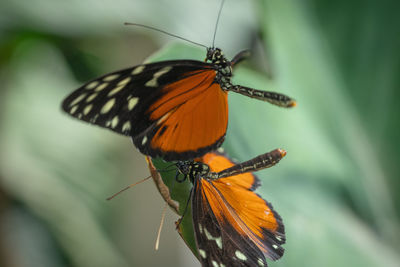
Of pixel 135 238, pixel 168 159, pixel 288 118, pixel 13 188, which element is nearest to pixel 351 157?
pixel 288 118

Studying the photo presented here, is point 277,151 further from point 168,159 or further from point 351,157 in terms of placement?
point 351,157

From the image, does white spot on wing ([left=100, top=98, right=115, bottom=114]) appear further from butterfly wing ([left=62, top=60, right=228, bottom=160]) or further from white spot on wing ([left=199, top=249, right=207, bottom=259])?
→ white spot on wing ([left=199, top=249, right=207, bottom=259])

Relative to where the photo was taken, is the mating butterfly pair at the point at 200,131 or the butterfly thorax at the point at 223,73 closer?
the mating butterfly pair at the point at 200,131

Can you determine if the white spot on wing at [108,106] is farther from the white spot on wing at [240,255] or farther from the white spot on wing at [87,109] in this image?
the white spot on wing at [240,255]

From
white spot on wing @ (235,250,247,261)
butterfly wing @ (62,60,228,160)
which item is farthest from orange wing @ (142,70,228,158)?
white spot on wing @ (235,250,247,261)

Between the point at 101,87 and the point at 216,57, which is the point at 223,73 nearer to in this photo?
the point at 216,57

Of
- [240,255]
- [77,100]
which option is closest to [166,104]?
[77,100]

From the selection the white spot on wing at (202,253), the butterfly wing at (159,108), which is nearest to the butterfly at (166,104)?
the butterfly wing at (159,108)
